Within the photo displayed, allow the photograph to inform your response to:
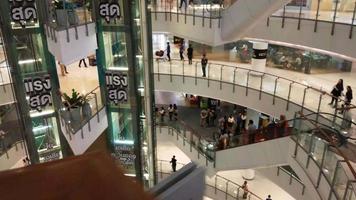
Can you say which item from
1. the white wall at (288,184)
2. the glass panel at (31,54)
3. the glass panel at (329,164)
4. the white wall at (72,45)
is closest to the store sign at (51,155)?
the glass panel at (31,54)

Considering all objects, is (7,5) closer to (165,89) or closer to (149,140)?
(149,140)

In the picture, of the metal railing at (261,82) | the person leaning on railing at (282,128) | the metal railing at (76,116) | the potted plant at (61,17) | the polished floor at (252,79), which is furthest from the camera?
the polished floor at (252,79)

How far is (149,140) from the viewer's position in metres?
14.1

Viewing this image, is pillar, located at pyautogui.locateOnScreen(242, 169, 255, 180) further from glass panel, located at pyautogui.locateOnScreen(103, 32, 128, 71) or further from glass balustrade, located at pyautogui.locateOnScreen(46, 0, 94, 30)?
glass balustrade, located at pyautogui.locateOnScreen(46, 0, 94, 30)

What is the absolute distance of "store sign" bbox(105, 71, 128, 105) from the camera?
12.4 meters

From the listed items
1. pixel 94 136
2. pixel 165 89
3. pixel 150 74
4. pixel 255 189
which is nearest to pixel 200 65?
pixel 165 89

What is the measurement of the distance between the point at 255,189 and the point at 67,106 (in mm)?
9765

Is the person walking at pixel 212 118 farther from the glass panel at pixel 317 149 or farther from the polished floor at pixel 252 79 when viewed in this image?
the glass panel at pixel 317 149

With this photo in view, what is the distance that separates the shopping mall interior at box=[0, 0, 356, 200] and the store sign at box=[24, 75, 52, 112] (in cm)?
3

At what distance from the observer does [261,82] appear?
49.4 feet

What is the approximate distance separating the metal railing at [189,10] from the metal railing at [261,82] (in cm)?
258

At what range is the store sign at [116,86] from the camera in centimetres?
1242

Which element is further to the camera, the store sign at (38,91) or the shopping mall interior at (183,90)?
the store sign at (38,91)

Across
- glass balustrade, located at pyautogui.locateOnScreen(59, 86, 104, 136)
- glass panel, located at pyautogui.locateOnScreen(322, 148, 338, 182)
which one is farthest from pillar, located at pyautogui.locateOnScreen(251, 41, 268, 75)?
glass panel, located at pyautogui.locateOnScreen(322, 148, 338, 182)
